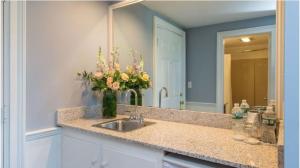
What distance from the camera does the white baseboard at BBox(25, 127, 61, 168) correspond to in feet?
5.01

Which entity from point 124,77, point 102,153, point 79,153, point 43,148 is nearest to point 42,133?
point 43,148

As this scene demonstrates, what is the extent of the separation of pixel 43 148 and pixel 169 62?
4.17 ft

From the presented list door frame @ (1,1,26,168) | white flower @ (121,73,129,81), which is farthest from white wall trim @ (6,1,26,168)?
white flower @ (121,73,129,81)

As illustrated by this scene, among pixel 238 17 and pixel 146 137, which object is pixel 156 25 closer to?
pixel 238 17

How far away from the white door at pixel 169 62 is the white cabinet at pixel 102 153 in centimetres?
65

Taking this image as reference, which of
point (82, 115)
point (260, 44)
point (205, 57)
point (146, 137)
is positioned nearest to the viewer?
point (146, 137)

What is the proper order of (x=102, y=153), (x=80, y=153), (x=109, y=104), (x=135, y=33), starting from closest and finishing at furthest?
(x=102, y=153) < (x=80, y=153) < (x=109, y=104) < (x=135, y=33)

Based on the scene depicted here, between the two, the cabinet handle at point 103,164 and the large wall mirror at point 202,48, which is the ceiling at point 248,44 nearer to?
the large wall mirror at point 202,48

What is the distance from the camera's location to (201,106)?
5.53ft

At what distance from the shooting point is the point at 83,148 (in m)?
1.52

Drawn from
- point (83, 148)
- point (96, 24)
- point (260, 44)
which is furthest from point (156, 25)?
point (83, 148)

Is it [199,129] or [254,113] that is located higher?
[254,113]

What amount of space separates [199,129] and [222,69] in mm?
496

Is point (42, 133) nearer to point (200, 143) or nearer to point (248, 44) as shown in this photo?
point (200, 143)
